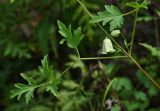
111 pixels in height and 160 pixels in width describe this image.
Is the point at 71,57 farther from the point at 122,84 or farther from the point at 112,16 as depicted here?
the point at 112,16

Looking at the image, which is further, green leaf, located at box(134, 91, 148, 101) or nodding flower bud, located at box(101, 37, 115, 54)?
green leaf, located at box(134, 91, 148, 101)

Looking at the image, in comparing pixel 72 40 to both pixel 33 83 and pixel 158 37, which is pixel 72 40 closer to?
pixel 33 83

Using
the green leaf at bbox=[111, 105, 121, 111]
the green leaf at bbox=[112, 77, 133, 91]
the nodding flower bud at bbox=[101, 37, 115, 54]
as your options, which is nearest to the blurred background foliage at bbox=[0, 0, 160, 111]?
the green leaf at bbox=[112, 77, 133, 91]

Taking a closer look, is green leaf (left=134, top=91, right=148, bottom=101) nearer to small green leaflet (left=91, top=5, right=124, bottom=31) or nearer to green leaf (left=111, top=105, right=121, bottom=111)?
green leaf (left=111, top=105, right=121, bottom=111)

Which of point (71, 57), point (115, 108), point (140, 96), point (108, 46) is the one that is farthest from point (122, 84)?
point (108, 46)

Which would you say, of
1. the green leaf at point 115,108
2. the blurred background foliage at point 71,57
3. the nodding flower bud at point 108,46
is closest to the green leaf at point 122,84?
the blurred background foliage at point 71,57

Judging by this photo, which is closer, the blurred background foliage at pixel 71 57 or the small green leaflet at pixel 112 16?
the small green leaflet at pixel 112 16

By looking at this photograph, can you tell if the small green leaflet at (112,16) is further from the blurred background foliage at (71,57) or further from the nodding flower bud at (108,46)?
the blurred background foliage at (71,57)

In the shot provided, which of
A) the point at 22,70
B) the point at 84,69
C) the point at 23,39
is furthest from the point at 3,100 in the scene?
the point at 84,69
